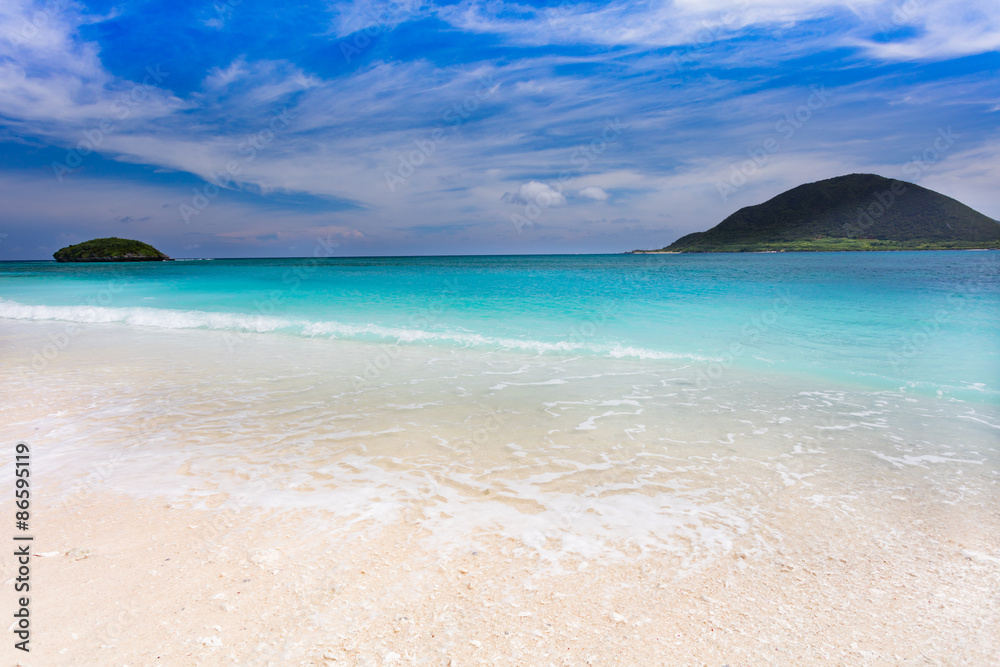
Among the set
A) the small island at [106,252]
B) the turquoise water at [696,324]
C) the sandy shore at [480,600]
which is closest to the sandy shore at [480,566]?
the sandy shore at [480,600]

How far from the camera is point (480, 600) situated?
3109 mm

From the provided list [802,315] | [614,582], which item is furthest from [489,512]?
[802,315]

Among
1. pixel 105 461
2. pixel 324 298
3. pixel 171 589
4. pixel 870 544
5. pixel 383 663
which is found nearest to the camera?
pixel 383 663

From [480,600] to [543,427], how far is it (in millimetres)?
3620

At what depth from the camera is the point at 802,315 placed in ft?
59.9

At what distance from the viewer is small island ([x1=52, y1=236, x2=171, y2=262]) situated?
139000mm

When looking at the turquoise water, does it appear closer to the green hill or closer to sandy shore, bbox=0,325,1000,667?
sandy shore, bbox=0,325,1000,667

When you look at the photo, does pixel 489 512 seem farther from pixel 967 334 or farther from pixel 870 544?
pixel 967 334

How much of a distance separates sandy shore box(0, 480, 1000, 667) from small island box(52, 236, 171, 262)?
178 metres

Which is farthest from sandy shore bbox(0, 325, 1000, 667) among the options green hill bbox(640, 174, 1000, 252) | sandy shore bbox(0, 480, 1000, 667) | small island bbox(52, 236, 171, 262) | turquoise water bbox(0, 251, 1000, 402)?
small island bbox(52, 236, 171, 262)

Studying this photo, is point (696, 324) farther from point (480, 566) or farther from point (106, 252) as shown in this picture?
point (106, 252)

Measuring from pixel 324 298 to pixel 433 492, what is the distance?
25.6 meters

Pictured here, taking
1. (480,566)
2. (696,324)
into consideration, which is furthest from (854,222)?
(480,566)

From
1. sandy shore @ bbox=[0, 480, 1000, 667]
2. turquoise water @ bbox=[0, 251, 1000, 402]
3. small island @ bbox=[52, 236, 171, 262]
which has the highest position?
small island @ bbox=[52, 236, 171, 262]
